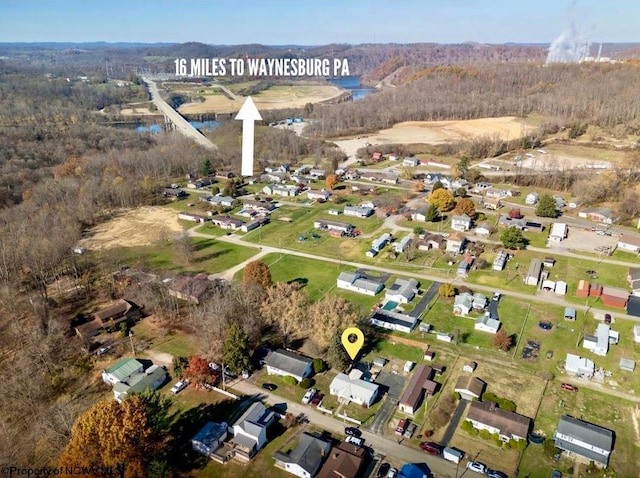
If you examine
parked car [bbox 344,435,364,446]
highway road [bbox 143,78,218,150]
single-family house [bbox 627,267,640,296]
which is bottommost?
parked car [bbox 344,435,364,446]

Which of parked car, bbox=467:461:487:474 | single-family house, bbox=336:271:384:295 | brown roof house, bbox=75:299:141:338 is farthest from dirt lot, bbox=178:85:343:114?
parked car, bbox=467:461:487:474

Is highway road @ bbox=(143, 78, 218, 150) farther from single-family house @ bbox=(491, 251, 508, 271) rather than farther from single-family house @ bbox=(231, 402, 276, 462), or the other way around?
single-family house @ bbox=(231, 402, 276, 462)

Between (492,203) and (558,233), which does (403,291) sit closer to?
(558,233)

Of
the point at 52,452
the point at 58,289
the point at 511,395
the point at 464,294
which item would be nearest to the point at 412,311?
the point at 464,294

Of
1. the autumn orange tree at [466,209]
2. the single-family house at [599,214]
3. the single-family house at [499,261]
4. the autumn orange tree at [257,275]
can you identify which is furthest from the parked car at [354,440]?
the single-family house at [599,214]

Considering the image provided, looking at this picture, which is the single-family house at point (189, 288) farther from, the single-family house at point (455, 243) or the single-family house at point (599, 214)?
the single-family house at point (599, 214)

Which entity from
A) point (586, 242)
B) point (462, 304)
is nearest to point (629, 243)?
point (586, 242)

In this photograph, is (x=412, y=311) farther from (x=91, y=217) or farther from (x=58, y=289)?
(x=91, y=217)
